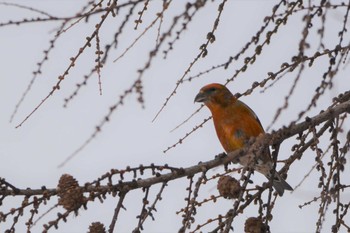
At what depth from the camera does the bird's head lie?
4.26 m

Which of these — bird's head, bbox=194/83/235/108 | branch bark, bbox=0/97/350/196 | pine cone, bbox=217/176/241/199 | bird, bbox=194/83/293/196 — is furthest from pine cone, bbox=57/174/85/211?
bird's head, bbox=194/83/235/108

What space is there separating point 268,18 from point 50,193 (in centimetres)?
104

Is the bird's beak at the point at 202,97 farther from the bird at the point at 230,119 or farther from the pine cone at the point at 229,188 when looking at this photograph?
the pine cone at the point at 229,188

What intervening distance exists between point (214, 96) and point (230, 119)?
24 centimetres

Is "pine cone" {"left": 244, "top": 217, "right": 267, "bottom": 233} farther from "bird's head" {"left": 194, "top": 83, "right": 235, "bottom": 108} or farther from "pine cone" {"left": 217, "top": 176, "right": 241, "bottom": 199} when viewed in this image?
"bird's head" {"left": 194, "top": 83, "right": 235, "bottom": 108}

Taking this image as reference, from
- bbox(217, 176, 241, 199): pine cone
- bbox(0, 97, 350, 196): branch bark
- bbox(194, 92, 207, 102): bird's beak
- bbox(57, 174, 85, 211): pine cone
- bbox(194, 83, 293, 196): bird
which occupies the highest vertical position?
bbox(194, 92, 207, 102): bird's beak

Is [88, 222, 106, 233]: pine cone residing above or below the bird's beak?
below

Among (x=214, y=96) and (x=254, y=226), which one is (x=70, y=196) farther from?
(x=214, y=96)

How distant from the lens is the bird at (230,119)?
402cm

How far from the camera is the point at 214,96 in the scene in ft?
14.1

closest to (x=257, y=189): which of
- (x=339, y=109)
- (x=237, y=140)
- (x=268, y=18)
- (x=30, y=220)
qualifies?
(x=339, y=109)

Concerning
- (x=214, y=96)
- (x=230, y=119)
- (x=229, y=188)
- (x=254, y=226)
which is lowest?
(x=254, y=226)

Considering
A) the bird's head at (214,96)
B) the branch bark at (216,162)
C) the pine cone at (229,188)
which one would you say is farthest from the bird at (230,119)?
the pine cone at (229,188)

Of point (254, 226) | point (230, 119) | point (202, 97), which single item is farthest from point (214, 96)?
point (254, 226)
